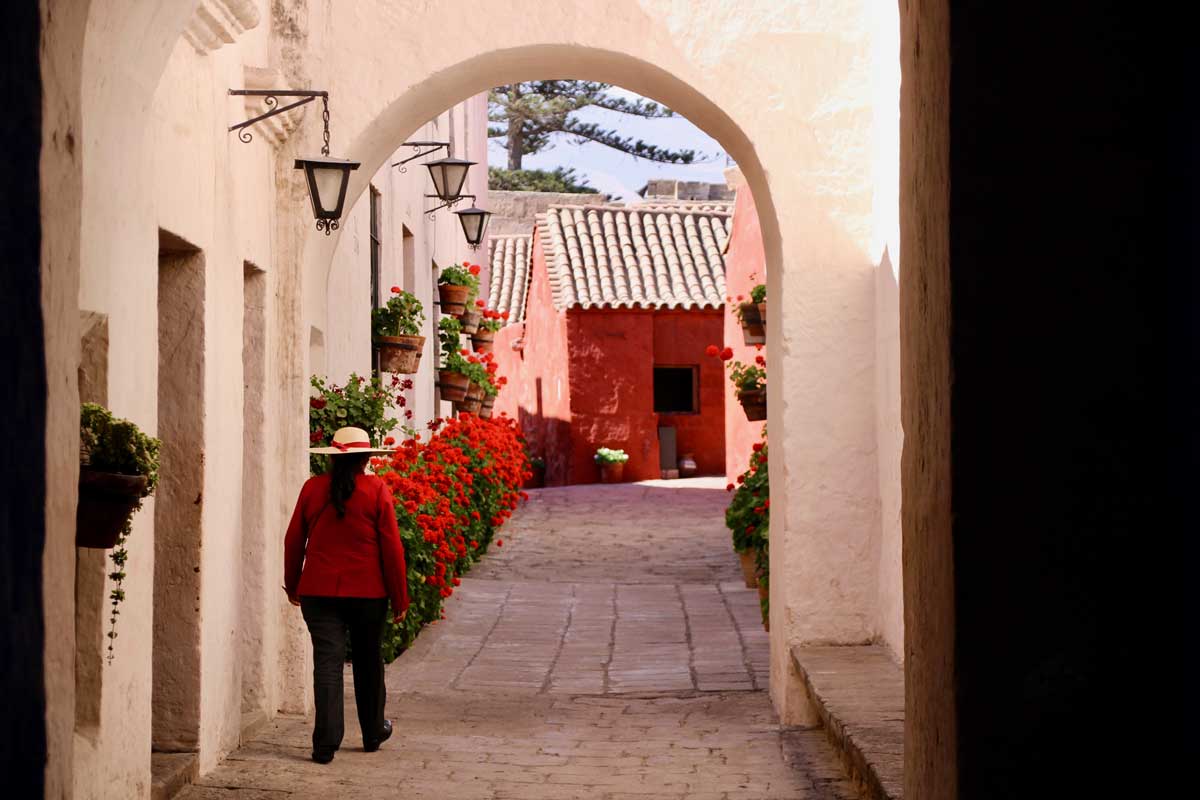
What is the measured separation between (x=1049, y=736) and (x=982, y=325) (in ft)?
2.75

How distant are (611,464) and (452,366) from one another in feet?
28.8

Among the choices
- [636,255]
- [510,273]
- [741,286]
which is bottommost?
[741,286]

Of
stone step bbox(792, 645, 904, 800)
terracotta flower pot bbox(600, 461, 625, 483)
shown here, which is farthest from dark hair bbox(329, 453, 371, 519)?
terracotta flower pot bbox(600, 461, 625, 483)

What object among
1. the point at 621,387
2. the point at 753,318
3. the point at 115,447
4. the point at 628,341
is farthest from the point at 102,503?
the point at 628,341

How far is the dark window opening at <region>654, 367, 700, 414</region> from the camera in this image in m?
25.4

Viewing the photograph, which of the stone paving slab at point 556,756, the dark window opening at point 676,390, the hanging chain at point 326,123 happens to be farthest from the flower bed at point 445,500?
the dark window opening at point 676,390

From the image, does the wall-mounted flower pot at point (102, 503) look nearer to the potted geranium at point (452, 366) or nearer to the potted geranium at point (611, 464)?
the potted geranium at point (452, 366)

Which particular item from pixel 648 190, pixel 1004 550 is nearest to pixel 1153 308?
pixel 1004 550

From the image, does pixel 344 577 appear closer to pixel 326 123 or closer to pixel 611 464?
pixel 326 123

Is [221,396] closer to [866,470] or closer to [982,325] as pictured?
[866,470]

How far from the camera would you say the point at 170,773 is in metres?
5.79

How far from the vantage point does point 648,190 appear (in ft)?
116

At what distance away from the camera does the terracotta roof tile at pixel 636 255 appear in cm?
2464

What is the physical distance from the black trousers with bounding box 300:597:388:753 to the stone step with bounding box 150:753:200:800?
67cm
